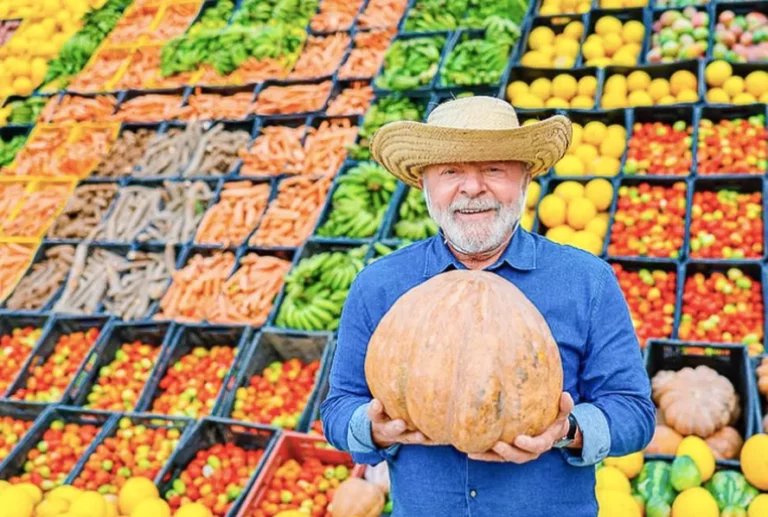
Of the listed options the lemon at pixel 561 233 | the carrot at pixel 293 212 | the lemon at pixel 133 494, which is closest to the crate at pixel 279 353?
the lemon at pixel 133 494

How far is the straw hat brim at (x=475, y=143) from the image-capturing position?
1740mm

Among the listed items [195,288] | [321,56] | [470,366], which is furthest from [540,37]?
[470,366]

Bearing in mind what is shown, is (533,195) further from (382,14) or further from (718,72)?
(382,14)

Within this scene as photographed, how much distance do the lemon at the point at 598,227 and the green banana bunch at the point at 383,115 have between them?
186 cm

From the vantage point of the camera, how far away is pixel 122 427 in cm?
402

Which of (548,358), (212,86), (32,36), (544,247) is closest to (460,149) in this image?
(544,247)

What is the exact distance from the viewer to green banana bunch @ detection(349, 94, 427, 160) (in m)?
5.64

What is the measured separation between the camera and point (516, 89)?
5605 mm

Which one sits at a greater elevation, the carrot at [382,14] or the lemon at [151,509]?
the carrot at [382,14]

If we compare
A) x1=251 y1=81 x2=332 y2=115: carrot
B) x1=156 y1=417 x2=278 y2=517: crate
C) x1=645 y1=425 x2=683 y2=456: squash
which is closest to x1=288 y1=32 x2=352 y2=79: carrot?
x1=251 y1=81 x2=332 y2=115: carrot

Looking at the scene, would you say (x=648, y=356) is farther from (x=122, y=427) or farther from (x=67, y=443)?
(x=67, y=443)

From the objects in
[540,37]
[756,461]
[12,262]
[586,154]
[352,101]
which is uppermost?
[540,37]

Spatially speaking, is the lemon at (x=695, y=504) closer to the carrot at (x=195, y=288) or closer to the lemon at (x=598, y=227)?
the lemon at (x=598, y=227)

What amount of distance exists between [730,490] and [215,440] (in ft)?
8.68
